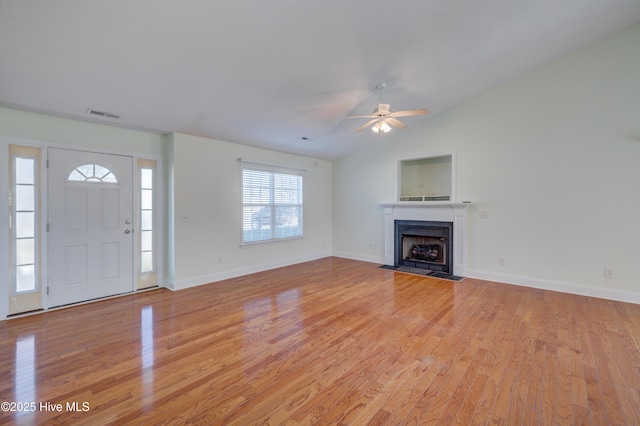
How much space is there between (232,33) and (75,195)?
300cm

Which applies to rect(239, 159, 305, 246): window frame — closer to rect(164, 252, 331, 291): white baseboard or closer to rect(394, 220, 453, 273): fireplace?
rect(164, 252, 331, 291): white baseboard

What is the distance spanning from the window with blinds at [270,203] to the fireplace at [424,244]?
7.46 feet

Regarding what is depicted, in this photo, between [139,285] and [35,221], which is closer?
[35,221]

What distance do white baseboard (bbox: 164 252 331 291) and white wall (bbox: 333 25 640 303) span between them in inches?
138

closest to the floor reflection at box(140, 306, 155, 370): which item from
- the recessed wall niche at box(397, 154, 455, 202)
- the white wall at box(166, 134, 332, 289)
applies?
the white wall at box(166, 134, 332, 289)

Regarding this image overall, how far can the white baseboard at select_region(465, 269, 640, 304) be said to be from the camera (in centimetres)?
390

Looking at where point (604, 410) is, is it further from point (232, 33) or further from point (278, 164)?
point (278, 164)

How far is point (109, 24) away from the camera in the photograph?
2434mm

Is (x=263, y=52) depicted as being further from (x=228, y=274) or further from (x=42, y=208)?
(x=228, y=274)

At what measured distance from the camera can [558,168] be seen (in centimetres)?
438


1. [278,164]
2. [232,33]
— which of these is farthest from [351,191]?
[232,33]

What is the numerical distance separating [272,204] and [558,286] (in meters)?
5.06

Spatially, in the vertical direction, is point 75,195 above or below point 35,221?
above

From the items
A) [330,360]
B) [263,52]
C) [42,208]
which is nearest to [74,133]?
[42,208]
